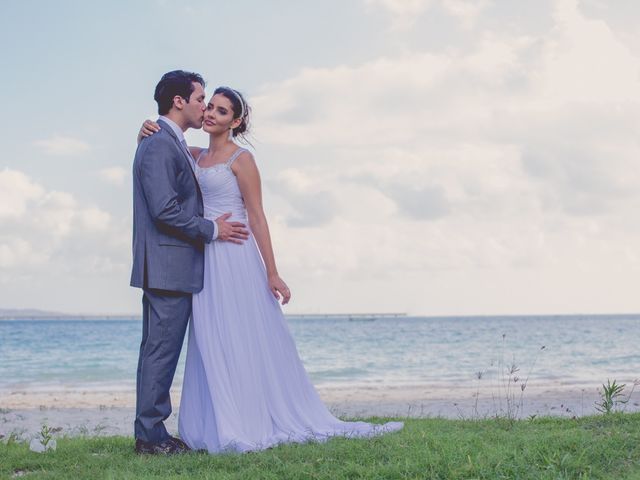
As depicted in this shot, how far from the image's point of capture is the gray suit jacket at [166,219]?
→ 16.6 feet

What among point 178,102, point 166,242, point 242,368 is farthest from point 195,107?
point 242,368

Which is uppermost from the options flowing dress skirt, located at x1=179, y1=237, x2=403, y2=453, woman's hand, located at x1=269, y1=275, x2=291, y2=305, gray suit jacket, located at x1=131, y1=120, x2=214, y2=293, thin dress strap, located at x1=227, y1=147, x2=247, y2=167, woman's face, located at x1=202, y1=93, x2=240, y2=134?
woman's face, located at x1=202, y1=93, x2=240, y2=134

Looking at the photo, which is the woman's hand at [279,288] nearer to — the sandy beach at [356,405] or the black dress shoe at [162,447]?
the black dress shoe at [162,447]

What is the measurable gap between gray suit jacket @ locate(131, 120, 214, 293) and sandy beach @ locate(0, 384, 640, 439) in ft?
11.2

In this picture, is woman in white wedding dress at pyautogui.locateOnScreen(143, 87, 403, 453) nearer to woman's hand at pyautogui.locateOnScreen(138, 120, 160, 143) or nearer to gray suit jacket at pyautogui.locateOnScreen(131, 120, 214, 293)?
woman's hand at pyautogui.locateOnScreen(138, 120, 160, 143)

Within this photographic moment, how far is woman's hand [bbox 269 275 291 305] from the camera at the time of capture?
539 centimetres

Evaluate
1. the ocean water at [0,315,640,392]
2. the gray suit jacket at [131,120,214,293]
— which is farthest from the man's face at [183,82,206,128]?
the ocean water at [0,315,640,392]

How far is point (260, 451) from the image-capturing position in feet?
16.1

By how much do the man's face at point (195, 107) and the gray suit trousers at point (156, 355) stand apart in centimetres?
122

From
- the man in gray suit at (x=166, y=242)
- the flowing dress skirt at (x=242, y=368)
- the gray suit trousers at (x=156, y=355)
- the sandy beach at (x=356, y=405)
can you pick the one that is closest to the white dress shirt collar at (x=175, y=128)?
the man in gray suit at (x=166, y=242)

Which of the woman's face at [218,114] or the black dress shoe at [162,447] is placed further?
the woman's face at [218,114]

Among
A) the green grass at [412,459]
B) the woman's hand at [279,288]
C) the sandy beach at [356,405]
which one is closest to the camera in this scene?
the green grass at [412,459]

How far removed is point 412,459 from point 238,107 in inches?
103

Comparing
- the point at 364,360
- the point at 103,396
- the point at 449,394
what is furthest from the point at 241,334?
the point at 364,360
